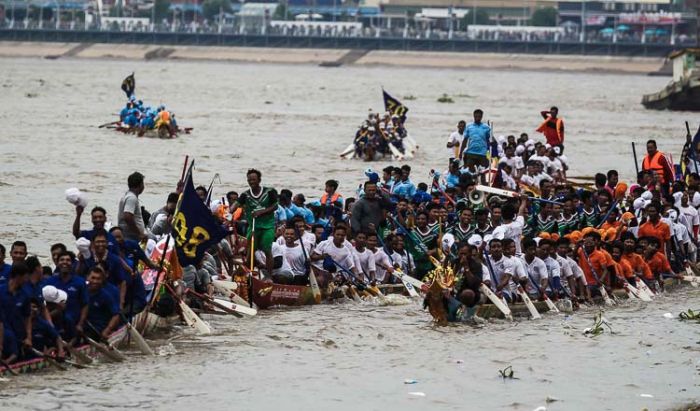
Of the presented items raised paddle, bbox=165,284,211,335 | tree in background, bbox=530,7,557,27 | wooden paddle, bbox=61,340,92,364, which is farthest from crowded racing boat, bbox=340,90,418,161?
tree in background, bbox=530,7,557,27

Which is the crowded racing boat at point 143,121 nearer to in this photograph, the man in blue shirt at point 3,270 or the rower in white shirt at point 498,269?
the rower in white shirt at point 498,269

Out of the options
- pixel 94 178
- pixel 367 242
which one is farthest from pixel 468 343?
pixel 94 178

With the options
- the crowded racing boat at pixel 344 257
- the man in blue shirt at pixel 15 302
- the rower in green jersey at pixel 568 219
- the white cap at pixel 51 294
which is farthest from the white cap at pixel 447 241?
the man in blue shirt at pixel 15 302

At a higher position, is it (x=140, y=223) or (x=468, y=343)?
(x=140, y=223)

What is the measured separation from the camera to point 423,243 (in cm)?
2020

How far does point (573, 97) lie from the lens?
279 feet

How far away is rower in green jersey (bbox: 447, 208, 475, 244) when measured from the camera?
64.1 ft

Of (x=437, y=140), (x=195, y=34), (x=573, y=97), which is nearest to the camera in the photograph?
(x=437, y=140)

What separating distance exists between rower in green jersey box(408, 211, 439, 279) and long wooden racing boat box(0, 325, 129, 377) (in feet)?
17.6

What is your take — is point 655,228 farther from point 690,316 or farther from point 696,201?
point 690,316

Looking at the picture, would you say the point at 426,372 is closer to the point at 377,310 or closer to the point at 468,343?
the point at 468,343

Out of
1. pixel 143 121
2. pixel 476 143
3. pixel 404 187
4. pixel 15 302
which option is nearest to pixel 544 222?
pixel 404 187

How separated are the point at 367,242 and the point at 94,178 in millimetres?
16104

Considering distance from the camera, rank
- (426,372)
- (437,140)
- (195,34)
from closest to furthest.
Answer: (426,372) < (437,140) < (195,34)
